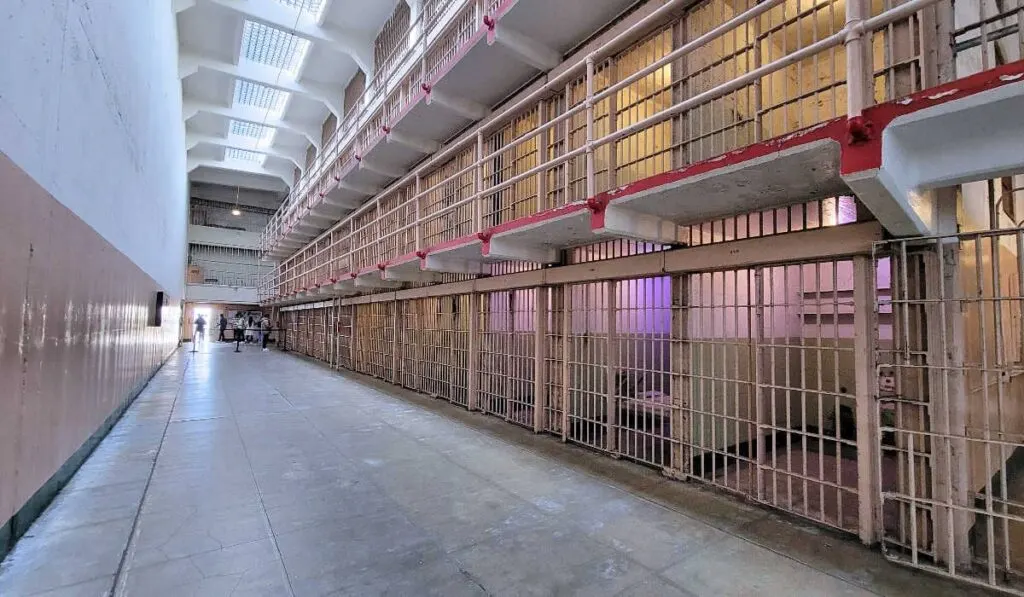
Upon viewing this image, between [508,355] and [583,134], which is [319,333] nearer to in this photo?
→ [508,355]

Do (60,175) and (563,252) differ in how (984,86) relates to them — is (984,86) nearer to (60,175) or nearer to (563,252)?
(563,252)

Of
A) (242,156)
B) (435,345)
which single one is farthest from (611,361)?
(242,156)

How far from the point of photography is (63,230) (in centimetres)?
387

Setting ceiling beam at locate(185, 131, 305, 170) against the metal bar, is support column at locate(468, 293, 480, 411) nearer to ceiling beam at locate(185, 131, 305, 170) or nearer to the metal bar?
the metal bar

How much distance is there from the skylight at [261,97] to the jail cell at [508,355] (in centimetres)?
1417

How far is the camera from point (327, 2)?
12.5 metres

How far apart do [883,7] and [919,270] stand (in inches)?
79.9

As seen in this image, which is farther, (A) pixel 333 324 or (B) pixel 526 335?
(A) pixel 333 324

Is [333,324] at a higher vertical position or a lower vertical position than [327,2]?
lower

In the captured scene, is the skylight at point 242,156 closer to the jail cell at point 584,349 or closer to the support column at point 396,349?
the support column at point 396,349

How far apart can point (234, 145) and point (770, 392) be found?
2342 cm

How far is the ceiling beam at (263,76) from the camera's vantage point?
14.3 m

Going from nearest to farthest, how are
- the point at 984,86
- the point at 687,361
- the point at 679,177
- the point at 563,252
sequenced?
the point at 984,86 → the point at 679,177 → the point at 687,361 → the point at 563,252

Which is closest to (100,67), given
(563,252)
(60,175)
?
(60,175)
